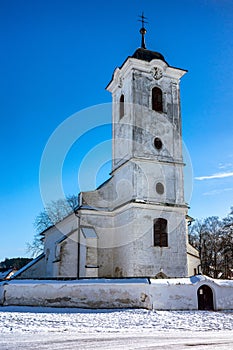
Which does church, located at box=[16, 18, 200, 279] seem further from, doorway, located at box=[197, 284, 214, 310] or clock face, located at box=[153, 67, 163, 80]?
doorway, located at box=[197, 284, 214, 310]

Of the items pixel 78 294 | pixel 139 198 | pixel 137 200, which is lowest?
pixel 78 294

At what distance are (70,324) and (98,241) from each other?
11.9 metres

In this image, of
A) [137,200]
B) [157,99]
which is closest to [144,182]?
[137,200]

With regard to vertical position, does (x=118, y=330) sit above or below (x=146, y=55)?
below

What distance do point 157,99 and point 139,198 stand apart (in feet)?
22.3

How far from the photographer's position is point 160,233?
2197cm

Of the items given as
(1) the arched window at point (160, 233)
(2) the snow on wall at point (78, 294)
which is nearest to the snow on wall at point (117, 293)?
(2) the snow on wall at point (78, 294)

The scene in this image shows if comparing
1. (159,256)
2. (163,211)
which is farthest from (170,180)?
(159,256)

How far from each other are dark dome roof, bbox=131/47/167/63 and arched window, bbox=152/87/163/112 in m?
1.96

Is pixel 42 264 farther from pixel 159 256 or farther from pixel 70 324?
pixel 70 324

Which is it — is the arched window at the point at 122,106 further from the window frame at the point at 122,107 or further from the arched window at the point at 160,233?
the arched window at the point at 160,233

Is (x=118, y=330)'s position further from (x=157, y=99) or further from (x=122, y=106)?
(x=122, y=106)

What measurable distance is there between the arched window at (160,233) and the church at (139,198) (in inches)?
2.2

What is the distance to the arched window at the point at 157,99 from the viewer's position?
960 inches
